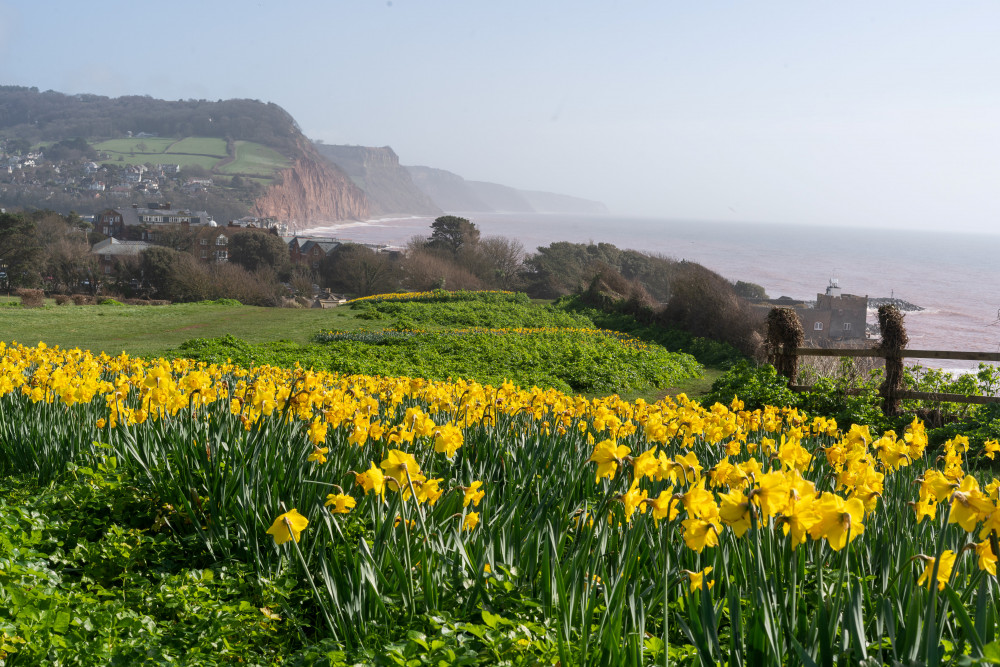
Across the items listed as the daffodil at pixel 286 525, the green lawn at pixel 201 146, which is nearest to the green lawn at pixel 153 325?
the daffodil at pixel 286 525

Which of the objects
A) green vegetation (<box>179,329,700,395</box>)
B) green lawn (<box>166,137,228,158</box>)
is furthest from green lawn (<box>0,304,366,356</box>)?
green lawn (<box>166,137,228,158</box>)

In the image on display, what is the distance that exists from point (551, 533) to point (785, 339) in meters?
10.4

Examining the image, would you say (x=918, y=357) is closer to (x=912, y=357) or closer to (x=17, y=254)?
(x=912, y=357)

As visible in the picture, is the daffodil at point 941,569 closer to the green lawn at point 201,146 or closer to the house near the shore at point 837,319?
the house near the shore at point 837,319

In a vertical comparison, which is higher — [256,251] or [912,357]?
[256,251]

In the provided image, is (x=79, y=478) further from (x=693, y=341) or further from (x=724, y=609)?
(x=693, y=341)

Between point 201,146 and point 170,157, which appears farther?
point 201,146

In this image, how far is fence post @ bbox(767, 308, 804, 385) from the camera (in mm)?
11477

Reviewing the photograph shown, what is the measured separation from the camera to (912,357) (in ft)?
31.9

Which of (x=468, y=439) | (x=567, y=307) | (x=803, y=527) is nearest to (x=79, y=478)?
(x=468, y=439)

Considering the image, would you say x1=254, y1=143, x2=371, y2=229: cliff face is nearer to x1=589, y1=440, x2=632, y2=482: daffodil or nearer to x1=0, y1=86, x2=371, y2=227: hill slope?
x1=0, y1=86, x2=371, y2=227: hill slope

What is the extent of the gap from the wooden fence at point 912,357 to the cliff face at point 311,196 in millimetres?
125551

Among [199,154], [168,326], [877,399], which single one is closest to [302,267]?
[168,326]

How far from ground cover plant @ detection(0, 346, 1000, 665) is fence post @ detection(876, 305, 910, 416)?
274 inches
